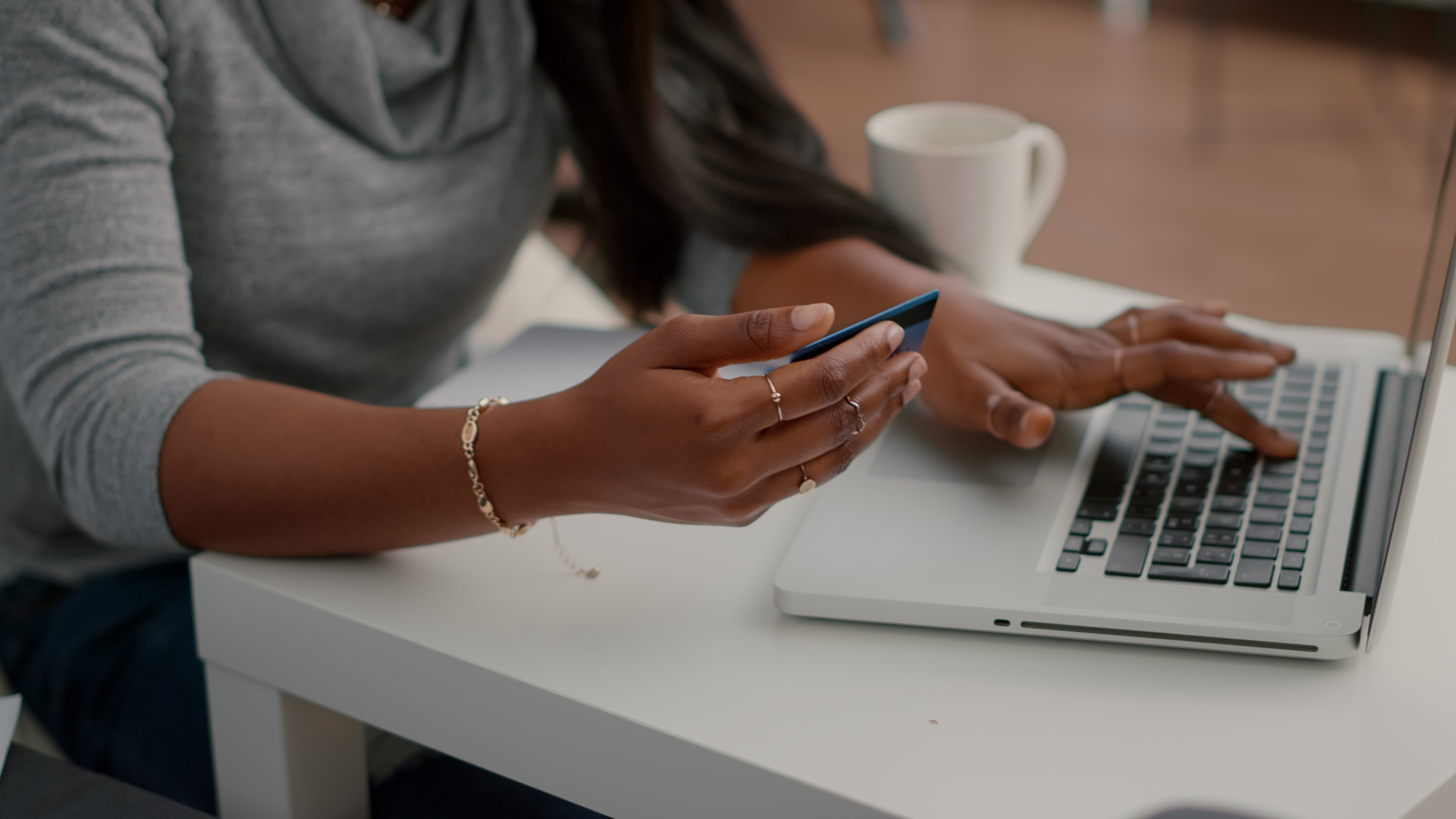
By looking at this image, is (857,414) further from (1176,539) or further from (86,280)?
(86,280)

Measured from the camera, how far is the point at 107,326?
0.63 meters

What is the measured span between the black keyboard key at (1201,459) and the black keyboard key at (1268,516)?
0.05 meters

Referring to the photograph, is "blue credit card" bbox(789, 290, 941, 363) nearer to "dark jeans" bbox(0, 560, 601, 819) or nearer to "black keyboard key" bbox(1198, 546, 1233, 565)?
"black keyboard key" bbox(1198, 546, 1233, 565)

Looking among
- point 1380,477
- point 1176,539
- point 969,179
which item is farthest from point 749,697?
point 969,179

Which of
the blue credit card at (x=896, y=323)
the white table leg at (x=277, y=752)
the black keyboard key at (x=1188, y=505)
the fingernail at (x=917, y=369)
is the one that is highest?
the blue credit card at (x=896, y=323)

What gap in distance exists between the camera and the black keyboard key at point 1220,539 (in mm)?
563

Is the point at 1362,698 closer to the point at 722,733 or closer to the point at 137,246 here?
the point at 722,733

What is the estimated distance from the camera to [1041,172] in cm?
90

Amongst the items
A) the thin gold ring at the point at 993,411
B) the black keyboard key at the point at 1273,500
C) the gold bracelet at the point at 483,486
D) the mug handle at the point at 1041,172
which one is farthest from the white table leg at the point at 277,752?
the mug handle at the point at 1041,172

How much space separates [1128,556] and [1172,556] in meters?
0.02

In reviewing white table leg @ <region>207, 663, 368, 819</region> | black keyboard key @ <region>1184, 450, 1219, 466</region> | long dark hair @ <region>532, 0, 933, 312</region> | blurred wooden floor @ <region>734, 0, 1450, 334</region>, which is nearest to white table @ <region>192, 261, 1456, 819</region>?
white table leg @ <region>207, 663, 368, 819</region>

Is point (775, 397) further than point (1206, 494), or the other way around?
point (1206, 494)

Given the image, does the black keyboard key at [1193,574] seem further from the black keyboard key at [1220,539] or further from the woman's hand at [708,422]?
the woman's hand at [708,422]

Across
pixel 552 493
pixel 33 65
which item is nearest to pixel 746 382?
pixel 552 493
